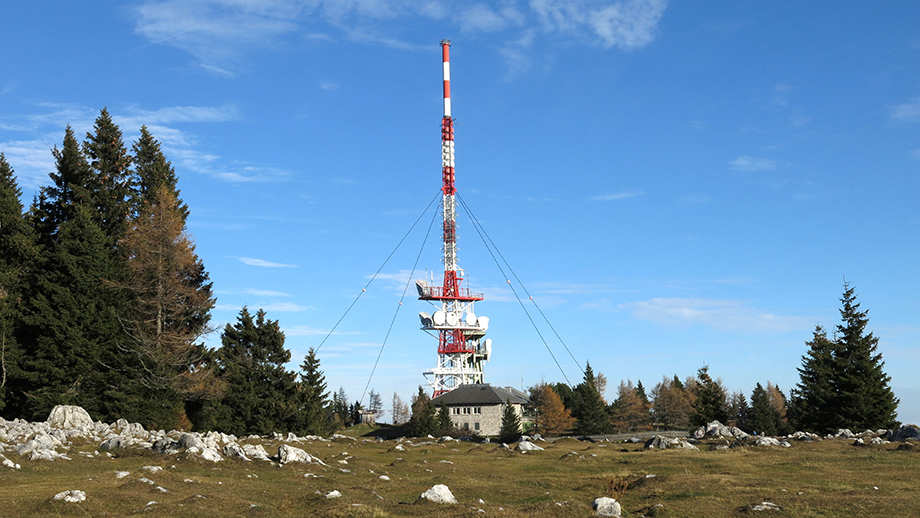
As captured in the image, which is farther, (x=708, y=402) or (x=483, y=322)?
(x=483, y=322)

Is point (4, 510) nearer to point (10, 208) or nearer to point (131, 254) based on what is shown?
point (131, 254)

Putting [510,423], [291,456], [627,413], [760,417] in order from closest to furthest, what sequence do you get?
[291,456] < [510,423] < [760,417] < [627,413]

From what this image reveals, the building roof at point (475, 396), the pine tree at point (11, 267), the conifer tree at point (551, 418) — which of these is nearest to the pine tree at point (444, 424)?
the building roof at point (475, 396)

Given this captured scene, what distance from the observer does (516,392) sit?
110m

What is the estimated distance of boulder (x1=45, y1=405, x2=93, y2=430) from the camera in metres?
38.2

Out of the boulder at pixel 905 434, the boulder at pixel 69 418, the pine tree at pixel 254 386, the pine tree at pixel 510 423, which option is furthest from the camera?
the pine tree at pixel 510 423

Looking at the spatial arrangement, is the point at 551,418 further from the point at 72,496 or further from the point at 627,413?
the point at 72,496

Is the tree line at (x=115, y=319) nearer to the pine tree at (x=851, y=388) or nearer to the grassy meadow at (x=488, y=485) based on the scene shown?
the grassy meadow at (x=488, y=485)

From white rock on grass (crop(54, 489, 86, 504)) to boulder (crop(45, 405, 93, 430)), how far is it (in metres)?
25.7

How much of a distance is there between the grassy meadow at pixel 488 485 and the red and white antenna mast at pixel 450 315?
59.9m

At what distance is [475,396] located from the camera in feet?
305

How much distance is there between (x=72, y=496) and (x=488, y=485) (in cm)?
1342

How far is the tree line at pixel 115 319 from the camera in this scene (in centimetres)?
4384

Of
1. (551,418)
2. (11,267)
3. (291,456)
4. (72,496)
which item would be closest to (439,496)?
(72,496)
